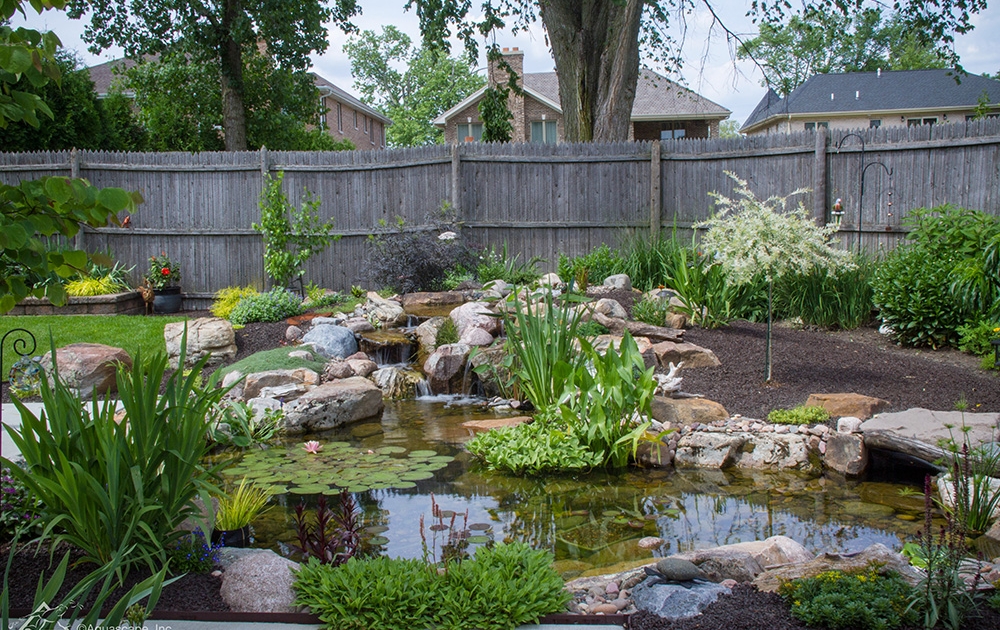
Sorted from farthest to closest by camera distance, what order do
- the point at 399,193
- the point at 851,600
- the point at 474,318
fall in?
the point at 399,193, the point at 474,318, the point at 851,600

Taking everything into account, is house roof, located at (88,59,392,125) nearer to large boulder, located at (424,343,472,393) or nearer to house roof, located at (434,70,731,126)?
house roof, located at (434,70,731,126)

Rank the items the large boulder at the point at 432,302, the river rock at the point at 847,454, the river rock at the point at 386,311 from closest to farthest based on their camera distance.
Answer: the river rock at the point at 847,454 → the river rock at the point at 386,311 → the large boulder at the point at 432,302

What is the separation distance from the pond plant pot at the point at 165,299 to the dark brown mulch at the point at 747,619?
1031 centimetres

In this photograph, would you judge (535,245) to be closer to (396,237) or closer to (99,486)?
(396,237)

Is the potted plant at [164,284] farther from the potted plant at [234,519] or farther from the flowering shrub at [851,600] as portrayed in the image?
the flowering shrub at [851,600]

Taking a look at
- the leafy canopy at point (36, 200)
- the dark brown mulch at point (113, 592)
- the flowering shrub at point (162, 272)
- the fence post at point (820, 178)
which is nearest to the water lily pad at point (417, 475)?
the dark brown mulch at point (113, 592)

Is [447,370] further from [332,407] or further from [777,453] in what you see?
[777,453]

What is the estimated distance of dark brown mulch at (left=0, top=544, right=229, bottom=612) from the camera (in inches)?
102

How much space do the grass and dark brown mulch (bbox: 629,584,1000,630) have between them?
16.9ft

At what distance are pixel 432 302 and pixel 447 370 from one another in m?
2.28

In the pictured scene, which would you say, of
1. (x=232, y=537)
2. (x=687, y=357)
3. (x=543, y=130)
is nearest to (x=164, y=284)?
(x=687, y=357)

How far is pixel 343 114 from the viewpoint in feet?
103

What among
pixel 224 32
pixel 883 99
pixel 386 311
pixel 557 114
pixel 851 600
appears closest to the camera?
pixel 851 600

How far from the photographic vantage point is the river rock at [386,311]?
29.2ft
